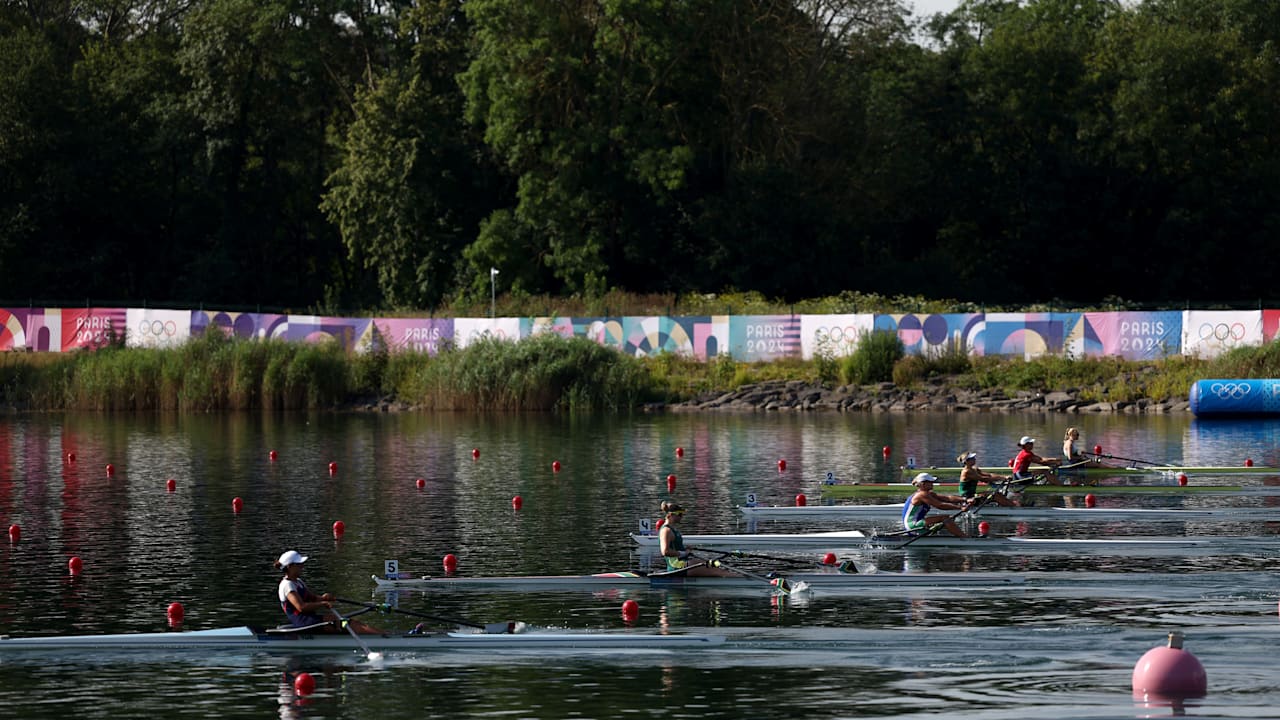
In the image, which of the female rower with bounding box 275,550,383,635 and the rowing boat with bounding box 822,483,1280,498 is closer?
the female rower with bounding box 275,550,383,635

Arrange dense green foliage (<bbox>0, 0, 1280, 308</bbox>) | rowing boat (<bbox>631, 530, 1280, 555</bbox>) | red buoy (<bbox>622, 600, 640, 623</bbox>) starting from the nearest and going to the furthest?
red buoy (<bbox>622, 600, 640, 623</bbox>) < rowing boat (<bbox>631, 530, 1280, 555</bbox>) < dense green foliage (<bbox>0, 0, 1280, 308</bbox>)

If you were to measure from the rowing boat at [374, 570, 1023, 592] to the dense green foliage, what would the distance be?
2010 inches

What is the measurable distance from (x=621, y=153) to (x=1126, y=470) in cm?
4666

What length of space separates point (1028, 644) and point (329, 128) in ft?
229

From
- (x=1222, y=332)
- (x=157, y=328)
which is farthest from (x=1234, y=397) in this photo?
(x=157, y=328)

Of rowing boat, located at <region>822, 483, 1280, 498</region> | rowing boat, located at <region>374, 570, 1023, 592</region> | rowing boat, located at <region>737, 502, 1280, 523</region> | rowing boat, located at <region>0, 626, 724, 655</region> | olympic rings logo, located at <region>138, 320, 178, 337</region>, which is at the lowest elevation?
rowing boat, located at <region>0, 626, 724, 655</region>

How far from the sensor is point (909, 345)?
63531mm

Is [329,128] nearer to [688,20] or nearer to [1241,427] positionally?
[688,20]

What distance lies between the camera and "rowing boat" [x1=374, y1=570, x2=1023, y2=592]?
2586cm

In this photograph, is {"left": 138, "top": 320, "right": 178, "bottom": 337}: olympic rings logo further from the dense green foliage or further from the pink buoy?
the pink buoy

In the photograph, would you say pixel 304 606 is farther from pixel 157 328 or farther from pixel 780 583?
pixel 157 328

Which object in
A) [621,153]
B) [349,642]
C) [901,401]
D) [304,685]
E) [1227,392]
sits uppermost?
[621,153]

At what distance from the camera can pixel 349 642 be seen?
21.9 meters

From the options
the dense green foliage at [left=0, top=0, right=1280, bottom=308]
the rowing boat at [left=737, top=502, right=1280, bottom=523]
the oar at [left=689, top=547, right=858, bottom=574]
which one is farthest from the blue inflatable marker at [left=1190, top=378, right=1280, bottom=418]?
the oar at [left=689, top=547, right=858, bottom=574]
